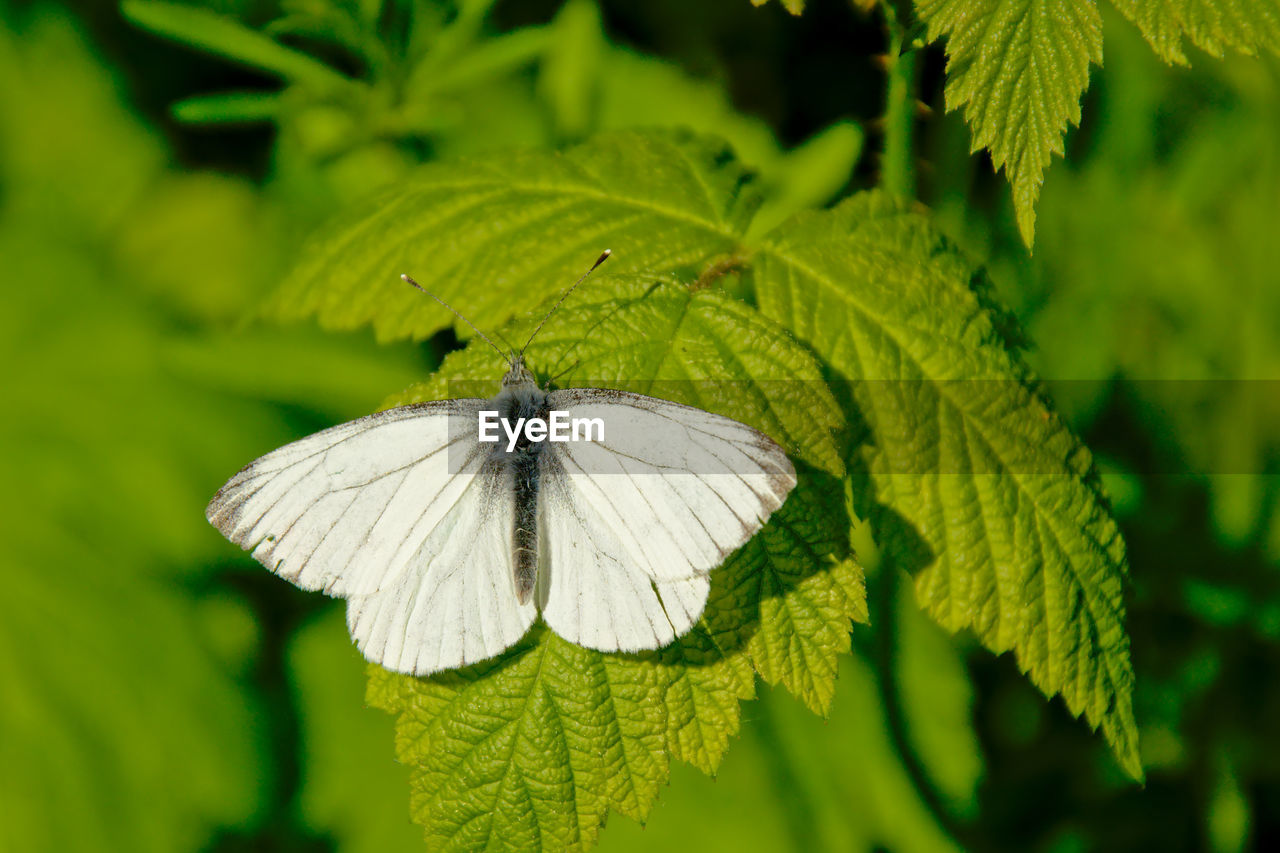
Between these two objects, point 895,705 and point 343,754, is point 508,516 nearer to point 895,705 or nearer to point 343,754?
point 895,705

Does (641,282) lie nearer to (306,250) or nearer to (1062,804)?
(306,250)

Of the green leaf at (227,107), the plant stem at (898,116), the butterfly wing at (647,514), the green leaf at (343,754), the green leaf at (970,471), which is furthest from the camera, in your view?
the green leaf at (343,754)

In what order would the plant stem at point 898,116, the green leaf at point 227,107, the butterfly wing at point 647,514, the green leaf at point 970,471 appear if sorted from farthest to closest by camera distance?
the green leaf at point 227,107 < the plant stem at point 898,116 < the green leaf at point 970,471 < the butterfly wing at point 647,514

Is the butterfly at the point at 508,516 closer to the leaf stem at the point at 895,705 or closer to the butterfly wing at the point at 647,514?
the butterfly wing at the point at 647,514

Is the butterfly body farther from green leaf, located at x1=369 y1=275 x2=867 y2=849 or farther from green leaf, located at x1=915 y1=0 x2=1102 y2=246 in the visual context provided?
green leaf, located at x1=915 y1=0 x2=1102 y2=246

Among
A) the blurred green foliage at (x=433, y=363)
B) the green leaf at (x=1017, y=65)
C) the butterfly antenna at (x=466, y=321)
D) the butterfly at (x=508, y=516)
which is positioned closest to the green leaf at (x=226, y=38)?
the blurred green foliage at (x=433, y=363)

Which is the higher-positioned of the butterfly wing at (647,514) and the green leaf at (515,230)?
the green leaf at (515,230)
